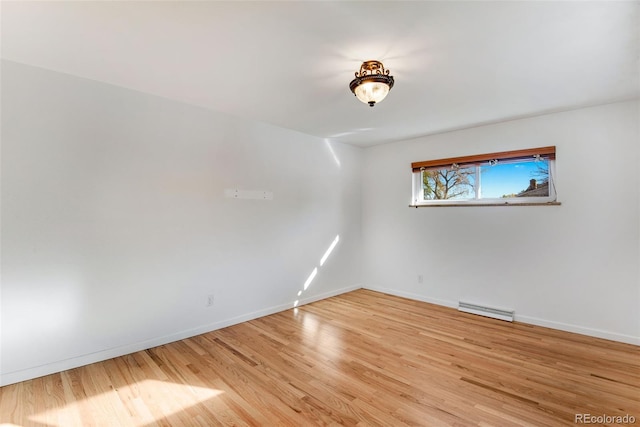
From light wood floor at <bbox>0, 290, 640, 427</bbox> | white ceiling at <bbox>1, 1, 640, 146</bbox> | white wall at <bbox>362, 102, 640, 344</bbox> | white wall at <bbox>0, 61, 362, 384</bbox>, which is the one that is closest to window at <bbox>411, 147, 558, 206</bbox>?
white wall at <bbox>362, 102, 640, 344</bbox>

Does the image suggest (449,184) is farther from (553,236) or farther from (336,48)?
(336,48)

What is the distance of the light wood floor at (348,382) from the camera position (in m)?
1.86

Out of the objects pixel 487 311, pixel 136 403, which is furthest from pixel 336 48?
pixel 487 311

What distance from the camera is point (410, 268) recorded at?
4445 millimetres

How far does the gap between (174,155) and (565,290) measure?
4370 mm

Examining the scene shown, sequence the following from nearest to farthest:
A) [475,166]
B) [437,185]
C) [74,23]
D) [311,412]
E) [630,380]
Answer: [74,23], [311,412], [630,380], [475,166], [437,185]

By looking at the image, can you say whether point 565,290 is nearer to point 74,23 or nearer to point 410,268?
point 410,268

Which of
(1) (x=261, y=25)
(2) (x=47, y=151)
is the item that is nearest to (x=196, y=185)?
(2) (x=47, y=151)

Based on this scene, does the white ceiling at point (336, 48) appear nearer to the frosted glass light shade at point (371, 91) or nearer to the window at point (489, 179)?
the frosted glass light shade at point (371, 91)

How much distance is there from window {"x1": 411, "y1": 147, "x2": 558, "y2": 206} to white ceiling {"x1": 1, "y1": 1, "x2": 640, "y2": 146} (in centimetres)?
68

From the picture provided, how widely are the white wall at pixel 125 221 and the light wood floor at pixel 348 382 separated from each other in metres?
0.33

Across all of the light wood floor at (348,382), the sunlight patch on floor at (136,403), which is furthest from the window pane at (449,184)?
the sunlight patch on floor at (136,403)

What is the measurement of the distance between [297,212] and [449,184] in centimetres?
220

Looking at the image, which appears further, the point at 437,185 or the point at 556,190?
the point at 437,185
